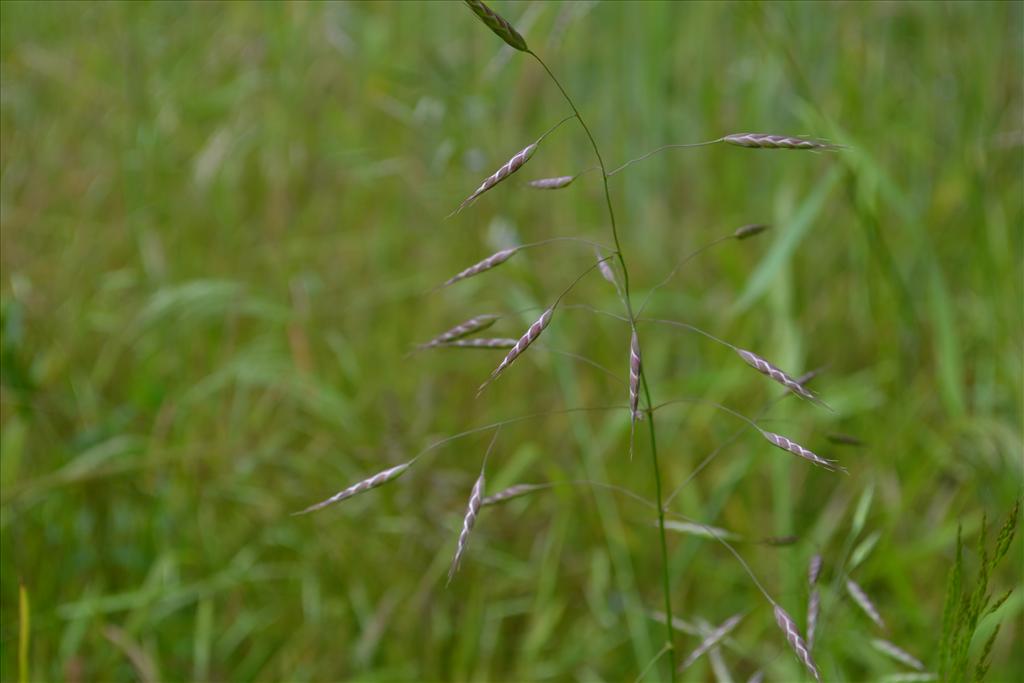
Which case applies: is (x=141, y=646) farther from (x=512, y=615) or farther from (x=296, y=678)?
(x=512, y=615)

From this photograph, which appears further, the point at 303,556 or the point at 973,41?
the point at 973,41

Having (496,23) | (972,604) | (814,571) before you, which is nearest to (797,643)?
(972,604)

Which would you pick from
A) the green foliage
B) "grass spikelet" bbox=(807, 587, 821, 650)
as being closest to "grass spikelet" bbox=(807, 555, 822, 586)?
"grass spikelet" bbox=(807, 587, 821, 650)

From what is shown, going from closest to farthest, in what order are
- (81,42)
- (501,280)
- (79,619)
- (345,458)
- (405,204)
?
1. (79,619)
2. (345,458)
3. (501,280)
4. (405,204)
5. (81,42)

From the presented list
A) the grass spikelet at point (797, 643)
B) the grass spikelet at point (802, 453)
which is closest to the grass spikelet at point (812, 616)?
the grass spikelet at point (797, 643)

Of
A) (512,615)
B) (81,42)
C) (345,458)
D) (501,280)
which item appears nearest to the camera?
(512,615)

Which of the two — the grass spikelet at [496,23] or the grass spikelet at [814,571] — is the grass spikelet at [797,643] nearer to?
the grass spikelet at [814,571]

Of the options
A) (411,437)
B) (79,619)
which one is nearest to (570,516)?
(411,437)
